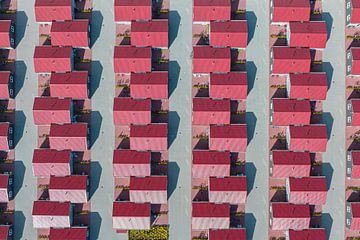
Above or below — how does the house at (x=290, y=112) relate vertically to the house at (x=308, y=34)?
Result: below

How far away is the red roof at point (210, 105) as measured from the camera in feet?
125

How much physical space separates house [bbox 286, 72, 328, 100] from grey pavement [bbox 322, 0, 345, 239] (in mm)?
2291

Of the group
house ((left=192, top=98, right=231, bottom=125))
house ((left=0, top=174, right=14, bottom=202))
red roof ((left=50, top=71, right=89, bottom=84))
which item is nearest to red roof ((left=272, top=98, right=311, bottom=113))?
house ((left=192, top=98, right=231, bottom=125))

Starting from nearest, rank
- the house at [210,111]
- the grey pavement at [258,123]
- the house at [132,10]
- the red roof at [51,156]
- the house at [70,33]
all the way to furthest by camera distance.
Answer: the house at [210,111]
the red roof at [51,156]
the house at [70,33]
the house at [132,10]
the grey pavement at [258,123]

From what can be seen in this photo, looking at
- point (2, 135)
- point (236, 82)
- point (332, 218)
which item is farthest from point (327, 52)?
point (2, 135)

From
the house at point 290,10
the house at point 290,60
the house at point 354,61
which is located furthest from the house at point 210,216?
the house at point 290,10

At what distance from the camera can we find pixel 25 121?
3978cm

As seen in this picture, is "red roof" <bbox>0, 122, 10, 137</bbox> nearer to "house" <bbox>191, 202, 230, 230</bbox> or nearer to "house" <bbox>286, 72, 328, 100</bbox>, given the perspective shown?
"house" <bbox>191, 202, 230, 230</bbox>

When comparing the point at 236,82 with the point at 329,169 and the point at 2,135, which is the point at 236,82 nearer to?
the point at 329,169

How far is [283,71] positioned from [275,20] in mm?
6185

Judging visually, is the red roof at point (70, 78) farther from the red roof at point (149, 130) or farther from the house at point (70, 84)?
the red roof at point (149, 130)

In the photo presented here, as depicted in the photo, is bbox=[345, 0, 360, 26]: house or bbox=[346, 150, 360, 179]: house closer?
bbox=[346, 150, 360, 179]: house

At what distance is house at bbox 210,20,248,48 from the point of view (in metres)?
38.2

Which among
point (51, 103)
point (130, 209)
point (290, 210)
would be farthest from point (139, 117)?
point (290, 210)
